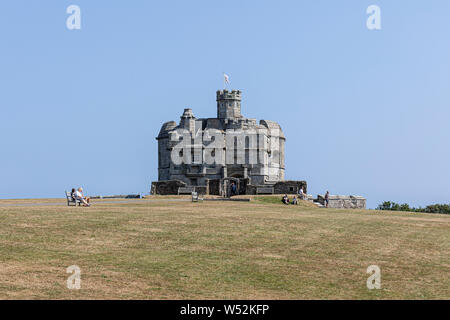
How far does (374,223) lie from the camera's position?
27000 millimetres

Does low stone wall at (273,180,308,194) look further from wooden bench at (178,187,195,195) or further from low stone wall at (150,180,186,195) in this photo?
low stone wall at (150,180,186,195)

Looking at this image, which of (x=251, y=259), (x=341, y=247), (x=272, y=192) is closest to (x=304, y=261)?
(x=251, y=259)

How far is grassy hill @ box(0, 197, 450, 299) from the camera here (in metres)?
13.4

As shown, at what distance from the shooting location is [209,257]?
1667cm

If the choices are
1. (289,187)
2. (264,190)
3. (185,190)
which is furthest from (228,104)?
(185,190)

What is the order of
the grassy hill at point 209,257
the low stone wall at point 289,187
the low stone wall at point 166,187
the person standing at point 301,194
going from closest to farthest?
1. the grassy hill at point 209,257
2. the person standing at point 301,194
3. the low stone wall at point 166,187
4. the low stone wall at point 289,187

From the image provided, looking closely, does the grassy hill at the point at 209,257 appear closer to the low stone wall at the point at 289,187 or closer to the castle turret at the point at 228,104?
the low stone wall at the point at 289,187

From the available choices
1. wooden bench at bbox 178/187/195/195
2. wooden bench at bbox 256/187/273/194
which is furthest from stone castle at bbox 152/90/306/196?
wooden bench at bbox 178/187/195/195

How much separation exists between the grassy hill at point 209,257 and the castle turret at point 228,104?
5669cm

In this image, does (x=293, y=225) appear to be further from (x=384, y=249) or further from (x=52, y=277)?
(x=52, y=277)

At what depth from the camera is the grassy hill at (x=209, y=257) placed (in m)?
13.4

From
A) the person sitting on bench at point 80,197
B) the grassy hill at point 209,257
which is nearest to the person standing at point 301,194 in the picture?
the person sitting on bench at point 80,197

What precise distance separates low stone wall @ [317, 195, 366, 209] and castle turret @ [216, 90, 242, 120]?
28942 mm

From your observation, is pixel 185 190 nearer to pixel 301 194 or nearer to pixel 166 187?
pixel 166 187
